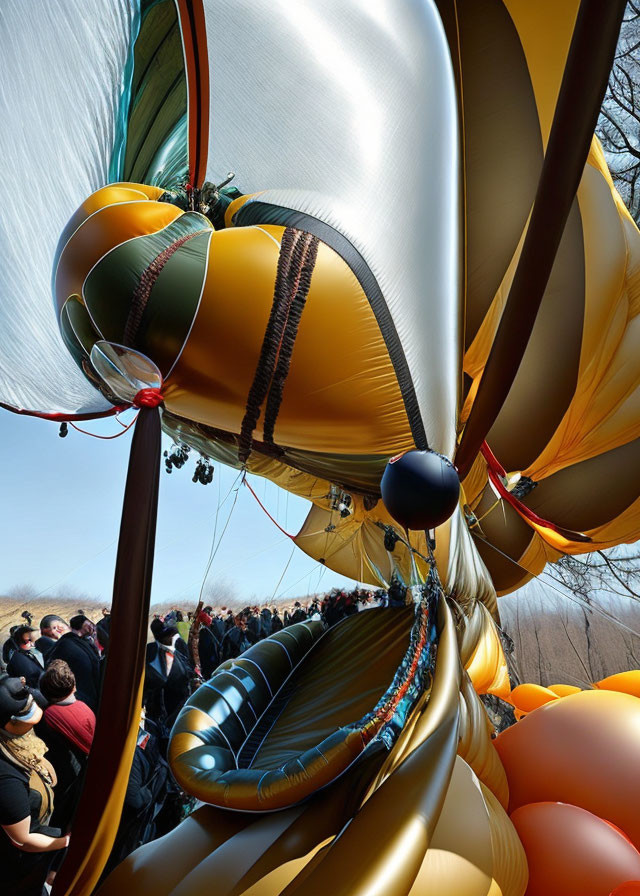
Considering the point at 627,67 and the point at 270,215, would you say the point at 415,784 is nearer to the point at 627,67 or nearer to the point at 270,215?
the point at 270,215

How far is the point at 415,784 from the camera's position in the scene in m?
1.26

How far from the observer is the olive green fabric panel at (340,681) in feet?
5.24

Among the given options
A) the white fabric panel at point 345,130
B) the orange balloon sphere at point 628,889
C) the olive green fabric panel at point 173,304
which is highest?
the white fabric panel at point 345,130

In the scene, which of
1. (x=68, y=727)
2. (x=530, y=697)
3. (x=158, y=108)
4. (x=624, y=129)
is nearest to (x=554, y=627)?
(x=530, y=697)

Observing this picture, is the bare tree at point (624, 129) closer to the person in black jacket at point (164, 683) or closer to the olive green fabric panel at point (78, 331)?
the olive green fabric panel at point (78, 331)

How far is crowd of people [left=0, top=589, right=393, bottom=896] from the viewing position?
1.55m

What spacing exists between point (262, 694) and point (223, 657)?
1406mm

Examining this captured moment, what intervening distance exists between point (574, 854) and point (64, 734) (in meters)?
1.32

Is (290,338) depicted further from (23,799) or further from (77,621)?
(77,621)

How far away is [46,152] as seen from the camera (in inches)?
62.0

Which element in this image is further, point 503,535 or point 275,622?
point 503,535

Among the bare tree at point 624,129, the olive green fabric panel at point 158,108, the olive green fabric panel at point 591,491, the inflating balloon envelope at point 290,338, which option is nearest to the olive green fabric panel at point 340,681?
the inflating balloon envelope at point 290,338

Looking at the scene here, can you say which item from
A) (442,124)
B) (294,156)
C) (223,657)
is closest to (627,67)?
(442,124)

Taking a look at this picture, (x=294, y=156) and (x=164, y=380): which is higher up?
(x=294, y=156)
